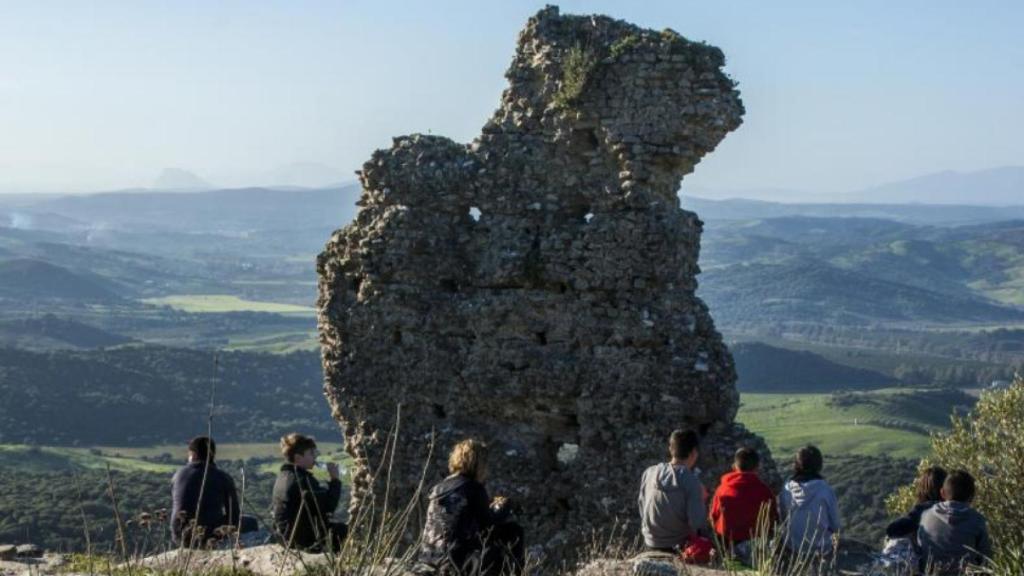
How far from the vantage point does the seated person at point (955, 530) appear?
10172 mm

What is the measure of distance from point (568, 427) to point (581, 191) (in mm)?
2635

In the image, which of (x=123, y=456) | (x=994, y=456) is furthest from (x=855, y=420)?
(x=994, y=456)

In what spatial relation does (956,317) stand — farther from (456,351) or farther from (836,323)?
(456,351)

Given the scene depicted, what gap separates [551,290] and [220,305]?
159 metres

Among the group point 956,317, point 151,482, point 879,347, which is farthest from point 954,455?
point 956,317

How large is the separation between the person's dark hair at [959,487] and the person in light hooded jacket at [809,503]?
911 millimetres

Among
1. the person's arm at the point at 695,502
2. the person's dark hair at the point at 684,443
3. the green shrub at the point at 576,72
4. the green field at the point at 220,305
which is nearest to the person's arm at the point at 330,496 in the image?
the person's dark hair at the point at 684,443

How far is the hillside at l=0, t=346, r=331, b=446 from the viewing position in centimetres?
6700

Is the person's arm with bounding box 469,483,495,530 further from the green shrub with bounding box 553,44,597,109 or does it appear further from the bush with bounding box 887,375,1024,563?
the bush with bounding box 887,375,1024,563

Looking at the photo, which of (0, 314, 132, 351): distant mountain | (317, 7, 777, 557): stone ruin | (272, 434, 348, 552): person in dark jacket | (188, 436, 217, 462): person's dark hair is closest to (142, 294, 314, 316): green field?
(0, 314, 132, 351): distant mountain

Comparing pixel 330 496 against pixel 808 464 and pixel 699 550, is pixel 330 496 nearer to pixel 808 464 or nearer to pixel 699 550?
pixel 699 550

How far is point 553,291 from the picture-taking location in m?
14.2

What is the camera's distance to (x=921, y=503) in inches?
420

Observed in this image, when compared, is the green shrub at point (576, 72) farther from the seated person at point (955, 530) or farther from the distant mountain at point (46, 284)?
the distant mountain at point (46, 284)
